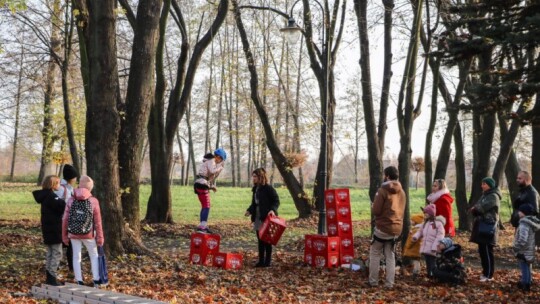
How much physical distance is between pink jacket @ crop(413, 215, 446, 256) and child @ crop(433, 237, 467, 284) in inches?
6.1

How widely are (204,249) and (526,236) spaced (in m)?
5.40

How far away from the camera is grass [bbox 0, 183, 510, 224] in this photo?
24.2 m

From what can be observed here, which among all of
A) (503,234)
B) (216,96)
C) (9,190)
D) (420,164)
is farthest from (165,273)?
(216,96)

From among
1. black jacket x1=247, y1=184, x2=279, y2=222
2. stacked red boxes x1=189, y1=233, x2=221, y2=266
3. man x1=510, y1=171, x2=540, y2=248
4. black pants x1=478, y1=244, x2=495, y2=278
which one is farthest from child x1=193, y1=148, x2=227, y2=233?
man x1=510, y1=171, x2=540, y2=248

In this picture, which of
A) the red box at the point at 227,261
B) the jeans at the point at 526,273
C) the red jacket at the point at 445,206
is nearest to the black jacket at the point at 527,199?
the jeans at the point at 526,273

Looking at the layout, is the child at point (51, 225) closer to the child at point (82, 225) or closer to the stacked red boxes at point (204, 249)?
the child at point (82, 225)

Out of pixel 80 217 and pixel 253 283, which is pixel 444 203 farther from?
pixel 80 217

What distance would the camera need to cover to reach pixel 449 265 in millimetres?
10484

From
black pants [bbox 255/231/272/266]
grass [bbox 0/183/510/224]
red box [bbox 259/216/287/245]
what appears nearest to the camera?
red box [bbox 259/216/287/245]

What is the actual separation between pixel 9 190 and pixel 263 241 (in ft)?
96.0

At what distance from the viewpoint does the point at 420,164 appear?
40531 millimetres

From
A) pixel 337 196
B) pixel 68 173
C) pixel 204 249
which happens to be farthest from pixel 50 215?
pixel 337 196

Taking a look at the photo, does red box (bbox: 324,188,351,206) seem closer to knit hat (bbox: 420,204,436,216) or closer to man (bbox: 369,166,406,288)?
knit hat (bbox: 420,204,436,216)

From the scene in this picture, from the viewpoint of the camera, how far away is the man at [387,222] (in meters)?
10.0
